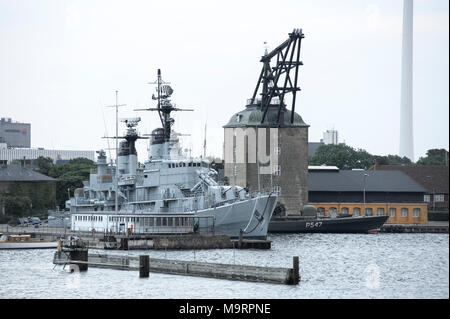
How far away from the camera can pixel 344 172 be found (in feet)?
429

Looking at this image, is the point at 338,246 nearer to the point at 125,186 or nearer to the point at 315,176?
the point at 125,186

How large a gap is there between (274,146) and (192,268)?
225 ft

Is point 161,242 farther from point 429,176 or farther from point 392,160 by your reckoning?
point 392,160

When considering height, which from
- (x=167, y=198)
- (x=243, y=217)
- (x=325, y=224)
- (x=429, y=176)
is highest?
(x=429, y=176)

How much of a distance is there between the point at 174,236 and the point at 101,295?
2701cm

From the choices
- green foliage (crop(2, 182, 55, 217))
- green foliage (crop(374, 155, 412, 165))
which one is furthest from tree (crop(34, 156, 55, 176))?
green foliage (crop(374, 155, 412, 165))

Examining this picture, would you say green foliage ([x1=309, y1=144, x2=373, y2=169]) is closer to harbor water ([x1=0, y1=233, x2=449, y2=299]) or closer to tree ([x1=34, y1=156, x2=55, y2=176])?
tree ([x1=34, y1=156, x2=55, y2=176])

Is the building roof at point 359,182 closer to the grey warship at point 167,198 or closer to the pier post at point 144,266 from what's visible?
the grey warship at point 167,198

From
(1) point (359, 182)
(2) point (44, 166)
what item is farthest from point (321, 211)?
(2) point (44, 166)

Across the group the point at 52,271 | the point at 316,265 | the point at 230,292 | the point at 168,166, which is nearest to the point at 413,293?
the point at 230,292

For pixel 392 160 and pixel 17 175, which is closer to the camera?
pixel 17 175

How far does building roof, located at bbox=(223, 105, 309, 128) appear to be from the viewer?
120 meters

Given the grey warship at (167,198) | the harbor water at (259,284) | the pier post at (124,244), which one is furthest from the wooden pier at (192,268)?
the grey warship at (167,198)

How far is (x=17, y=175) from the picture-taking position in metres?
121
